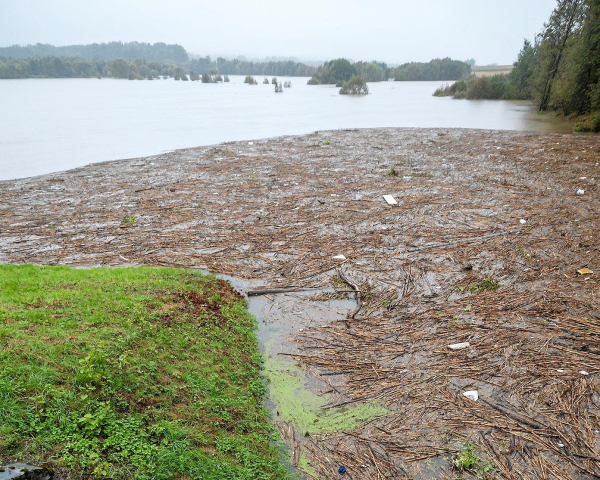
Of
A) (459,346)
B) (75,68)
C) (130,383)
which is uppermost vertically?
(75,68)

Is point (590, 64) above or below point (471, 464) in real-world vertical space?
above

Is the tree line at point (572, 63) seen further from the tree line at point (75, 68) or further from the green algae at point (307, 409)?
the tree line at point (75, 68)

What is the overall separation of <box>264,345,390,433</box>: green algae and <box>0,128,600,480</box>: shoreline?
10 centimetres

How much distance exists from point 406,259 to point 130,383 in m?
4.88

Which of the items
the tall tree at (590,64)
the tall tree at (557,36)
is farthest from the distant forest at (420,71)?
the tall tree at (590,64)

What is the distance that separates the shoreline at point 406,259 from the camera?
11.7ft

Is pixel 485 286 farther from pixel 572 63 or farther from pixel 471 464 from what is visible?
pixel 572 63

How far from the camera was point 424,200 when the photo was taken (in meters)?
10.1

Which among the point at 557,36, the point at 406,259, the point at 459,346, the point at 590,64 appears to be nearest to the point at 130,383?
the point at 459,346

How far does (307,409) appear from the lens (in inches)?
155

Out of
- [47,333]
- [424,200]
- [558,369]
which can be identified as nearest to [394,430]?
[558,369]

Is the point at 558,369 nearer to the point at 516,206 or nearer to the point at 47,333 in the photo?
the point at 47,333

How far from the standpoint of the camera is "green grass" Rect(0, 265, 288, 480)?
108 inches

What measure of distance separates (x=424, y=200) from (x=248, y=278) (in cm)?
566
